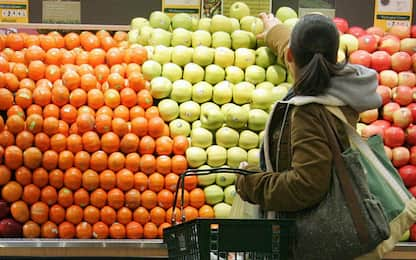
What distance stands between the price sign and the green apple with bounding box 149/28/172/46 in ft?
3.13

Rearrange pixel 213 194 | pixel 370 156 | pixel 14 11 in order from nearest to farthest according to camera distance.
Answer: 1. pixel 370 156
2. pixel 213 194
3. pixel 14 11

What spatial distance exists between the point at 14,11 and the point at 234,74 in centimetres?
164

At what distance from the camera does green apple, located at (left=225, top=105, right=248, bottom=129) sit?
3.92 meters

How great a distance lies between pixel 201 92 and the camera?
4027 millimetres

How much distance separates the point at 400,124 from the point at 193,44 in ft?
4.53

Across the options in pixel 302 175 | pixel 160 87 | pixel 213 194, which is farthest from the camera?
pixel 160 87

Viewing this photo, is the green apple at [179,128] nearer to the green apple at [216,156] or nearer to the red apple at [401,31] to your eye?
the green apple at [216,156]

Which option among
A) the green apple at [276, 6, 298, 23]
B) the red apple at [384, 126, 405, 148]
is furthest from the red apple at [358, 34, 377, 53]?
the red apple at [384, 126, 405, 148]

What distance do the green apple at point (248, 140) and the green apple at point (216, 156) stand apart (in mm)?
119

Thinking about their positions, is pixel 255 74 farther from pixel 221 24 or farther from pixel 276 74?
pixel 221 24

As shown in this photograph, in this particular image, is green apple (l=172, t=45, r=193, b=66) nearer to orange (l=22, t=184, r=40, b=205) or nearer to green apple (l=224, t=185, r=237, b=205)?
green apple (l=224, t=185, r=237, b=205)

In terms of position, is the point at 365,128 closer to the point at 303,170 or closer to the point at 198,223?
the point at 303,170

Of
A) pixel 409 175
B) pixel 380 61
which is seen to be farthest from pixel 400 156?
pixel 380 61

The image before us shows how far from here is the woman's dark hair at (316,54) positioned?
88.4 inches
